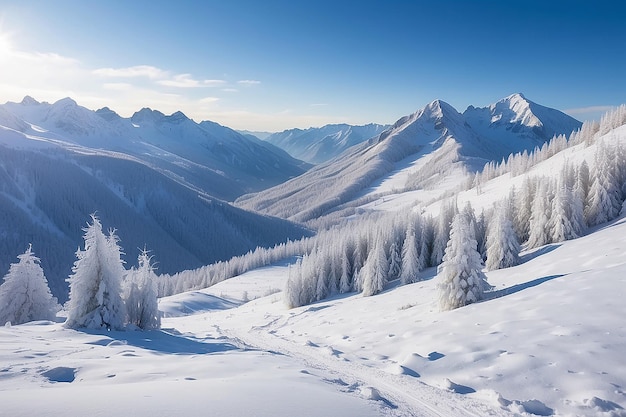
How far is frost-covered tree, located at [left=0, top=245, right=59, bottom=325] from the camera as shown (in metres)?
36.8

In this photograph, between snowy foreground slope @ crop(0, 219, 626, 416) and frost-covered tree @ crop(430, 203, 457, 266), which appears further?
frost-covered tree @ crop(430, 203, 457, 266)

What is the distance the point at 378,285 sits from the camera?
45.1 metres

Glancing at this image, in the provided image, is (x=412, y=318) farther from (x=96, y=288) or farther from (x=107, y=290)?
(x=96, y=288)

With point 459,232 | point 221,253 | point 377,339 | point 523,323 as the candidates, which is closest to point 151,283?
point 377,339

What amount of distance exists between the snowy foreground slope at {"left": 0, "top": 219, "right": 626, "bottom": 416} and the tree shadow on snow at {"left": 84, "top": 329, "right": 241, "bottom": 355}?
129 mm

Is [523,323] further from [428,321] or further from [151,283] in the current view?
[151,283]

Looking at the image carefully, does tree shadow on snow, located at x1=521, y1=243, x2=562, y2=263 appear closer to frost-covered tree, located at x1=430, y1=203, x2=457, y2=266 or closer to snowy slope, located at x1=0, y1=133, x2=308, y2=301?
frost-covered tree, located at x1=430, y1=203, x2=457, y2=266

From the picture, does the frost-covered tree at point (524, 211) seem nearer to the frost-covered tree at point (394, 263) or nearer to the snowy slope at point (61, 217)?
the frost-covered tree at point (394, 263)

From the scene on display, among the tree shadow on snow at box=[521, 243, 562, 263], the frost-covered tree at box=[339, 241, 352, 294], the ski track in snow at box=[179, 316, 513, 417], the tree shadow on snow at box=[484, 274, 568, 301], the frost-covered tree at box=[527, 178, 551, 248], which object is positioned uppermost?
the frost-covered tree at box=[527, 178, 551, 248]

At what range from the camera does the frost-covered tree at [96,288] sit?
2677 centimetres

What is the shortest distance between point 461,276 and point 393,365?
1061 centimetres

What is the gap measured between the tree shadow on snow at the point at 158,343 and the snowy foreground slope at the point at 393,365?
129 millimetres

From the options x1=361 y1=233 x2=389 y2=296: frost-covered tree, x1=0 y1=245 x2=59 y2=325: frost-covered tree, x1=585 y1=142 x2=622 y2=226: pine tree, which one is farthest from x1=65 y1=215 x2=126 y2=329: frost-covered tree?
x1=585 y1=142 x2=622 y2=226: pine tree

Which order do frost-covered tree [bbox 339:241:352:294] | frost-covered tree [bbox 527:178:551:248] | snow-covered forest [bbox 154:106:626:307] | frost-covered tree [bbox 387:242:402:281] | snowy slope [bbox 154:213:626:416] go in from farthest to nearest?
1. frost-covered tree [bbox 339:241:352:294]
2. frost-covered tree [bbox 387:242:402:281]
3. frost-covered tree [bbox 527:178:551:248]
4. snow-covered forest [bbox 154:106:626:307]
5. snowy slope [bbox 154:213:626:416]
